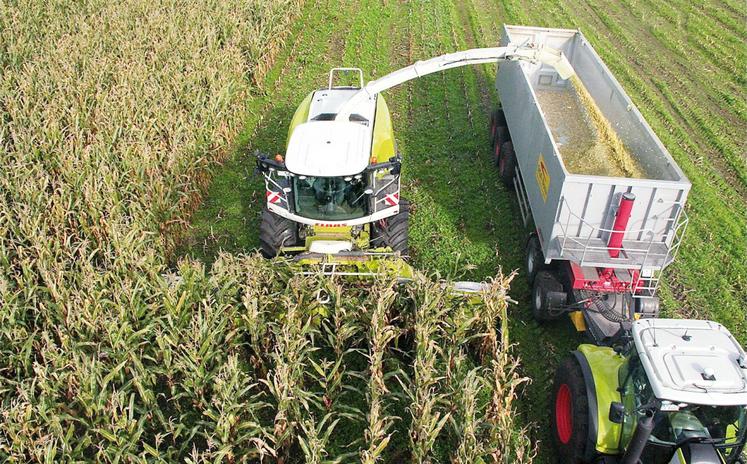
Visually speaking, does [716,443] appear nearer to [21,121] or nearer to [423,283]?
[423,283]

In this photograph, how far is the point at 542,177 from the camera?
8734 millimetres

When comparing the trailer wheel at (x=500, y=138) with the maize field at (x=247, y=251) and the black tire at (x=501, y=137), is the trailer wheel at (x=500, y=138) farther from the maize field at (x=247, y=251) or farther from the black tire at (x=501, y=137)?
the maize field at (x=247, y=251)

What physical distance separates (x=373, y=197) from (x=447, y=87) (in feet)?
25.9

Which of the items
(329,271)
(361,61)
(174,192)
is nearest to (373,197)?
(329,271)

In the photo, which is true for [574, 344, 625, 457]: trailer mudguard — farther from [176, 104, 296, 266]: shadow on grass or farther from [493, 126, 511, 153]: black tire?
[493, 126, 511, 153]: black tire

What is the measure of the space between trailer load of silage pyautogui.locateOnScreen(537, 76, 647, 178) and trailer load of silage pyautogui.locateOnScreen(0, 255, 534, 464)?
3.31 m

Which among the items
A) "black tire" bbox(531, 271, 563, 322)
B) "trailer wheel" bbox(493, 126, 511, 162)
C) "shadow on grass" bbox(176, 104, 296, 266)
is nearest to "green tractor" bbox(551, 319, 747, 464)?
"black tire" bbox(531, 271, 563, 322)

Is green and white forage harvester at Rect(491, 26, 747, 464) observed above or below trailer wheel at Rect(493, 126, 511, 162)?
above

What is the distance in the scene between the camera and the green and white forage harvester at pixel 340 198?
812 cm

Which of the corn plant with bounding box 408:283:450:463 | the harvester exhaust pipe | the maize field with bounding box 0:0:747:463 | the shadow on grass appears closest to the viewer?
the harvester exhaust pipe

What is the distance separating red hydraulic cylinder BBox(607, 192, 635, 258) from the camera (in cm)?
745

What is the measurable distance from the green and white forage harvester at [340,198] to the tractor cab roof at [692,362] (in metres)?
3.17

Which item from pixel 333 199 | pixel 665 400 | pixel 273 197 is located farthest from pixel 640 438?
pixel 273 197

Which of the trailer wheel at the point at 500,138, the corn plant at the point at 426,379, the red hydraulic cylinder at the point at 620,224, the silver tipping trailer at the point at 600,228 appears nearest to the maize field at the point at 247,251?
the corn plant at the point at 426,379
